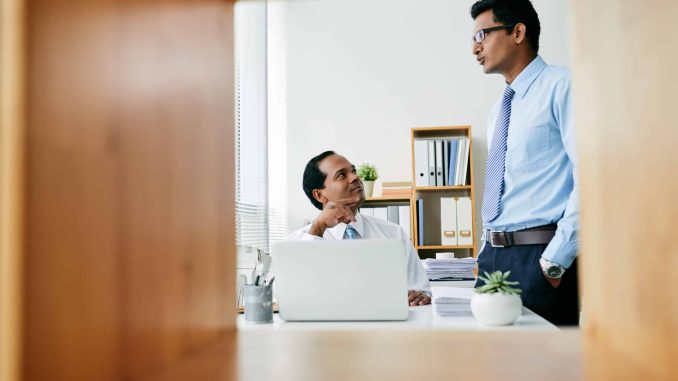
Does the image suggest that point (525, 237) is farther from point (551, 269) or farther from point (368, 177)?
point (368, 177)

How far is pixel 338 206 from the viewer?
275cm

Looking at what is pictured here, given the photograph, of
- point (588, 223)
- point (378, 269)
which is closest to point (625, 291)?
point (588, 223)

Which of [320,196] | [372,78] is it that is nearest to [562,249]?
[320,196]

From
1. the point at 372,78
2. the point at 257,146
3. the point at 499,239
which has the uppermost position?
the point at 372,78

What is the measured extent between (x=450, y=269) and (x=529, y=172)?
24.6 inches

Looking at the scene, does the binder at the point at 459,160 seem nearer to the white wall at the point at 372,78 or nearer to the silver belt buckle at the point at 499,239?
the white wall at the point at 372,78

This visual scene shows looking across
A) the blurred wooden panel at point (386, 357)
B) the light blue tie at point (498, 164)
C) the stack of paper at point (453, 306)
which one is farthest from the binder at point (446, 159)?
the blurred wooden panel at point (386, 357)

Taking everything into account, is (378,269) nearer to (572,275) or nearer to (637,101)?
(572,275)

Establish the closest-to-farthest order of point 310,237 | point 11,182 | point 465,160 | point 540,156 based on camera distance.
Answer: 1. point 11,182
2. point 540,156
3. point 310,237
4. point 465,160

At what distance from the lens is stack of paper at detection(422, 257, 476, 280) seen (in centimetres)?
239

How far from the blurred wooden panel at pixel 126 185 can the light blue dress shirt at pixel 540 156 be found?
162cm

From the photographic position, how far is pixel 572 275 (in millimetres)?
1871

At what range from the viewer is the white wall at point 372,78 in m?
3.86

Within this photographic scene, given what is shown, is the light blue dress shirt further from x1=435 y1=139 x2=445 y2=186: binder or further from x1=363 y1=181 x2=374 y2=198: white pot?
x1=363 y1=181 x2=374 y2=198: white pot
